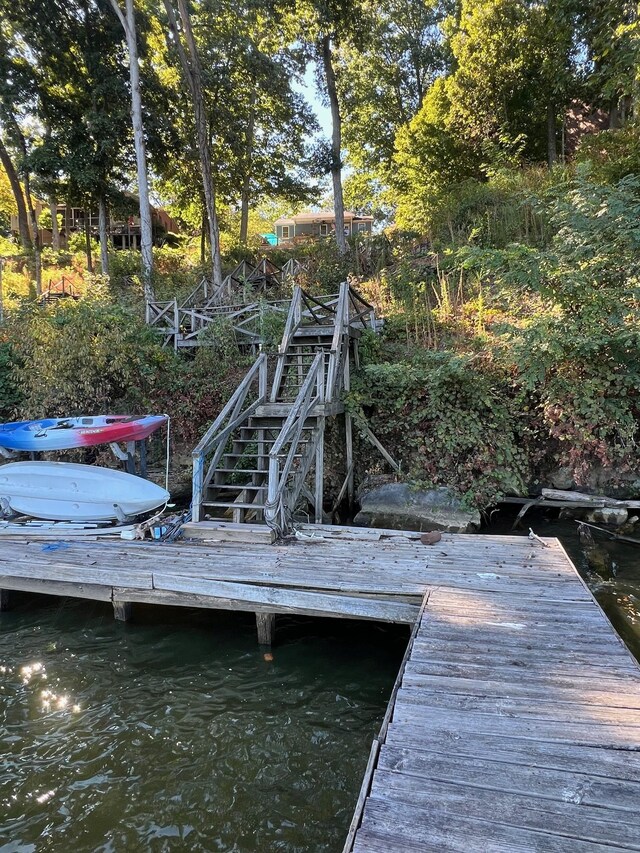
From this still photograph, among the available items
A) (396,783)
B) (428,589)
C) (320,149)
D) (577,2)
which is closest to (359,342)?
(428,589)

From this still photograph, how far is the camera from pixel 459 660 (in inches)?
141

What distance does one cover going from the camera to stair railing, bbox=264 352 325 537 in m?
6.11

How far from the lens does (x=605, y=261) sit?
7.20 m

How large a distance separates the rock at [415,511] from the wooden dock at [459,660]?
159cm

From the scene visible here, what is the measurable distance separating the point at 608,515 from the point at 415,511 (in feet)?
10.2

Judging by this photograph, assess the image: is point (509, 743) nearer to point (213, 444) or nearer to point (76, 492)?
point (213, 444)

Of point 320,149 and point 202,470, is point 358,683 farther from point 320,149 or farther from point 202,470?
point 320,149

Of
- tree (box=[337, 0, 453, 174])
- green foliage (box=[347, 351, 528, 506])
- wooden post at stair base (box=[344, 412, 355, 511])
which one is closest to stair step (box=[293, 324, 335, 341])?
green foliage (box=[347, 351, 528, 506])

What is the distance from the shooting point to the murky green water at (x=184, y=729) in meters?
3.21

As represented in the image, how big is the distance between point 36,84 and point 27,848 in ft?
79.9

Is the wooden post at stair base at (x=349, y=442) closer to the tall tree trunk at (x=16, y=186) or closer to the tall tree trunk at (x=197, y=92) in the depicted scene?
the tall tree trunk at (x=197, y=92)

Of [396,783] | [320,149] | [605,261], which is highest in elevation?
[320,149]

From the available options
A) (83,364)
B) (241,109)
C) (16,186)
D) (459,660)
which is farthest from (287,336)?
(16,186)

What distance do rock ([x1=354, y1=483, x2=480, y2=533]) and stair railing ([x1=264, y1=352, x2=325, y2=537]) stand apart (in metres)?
1.57
